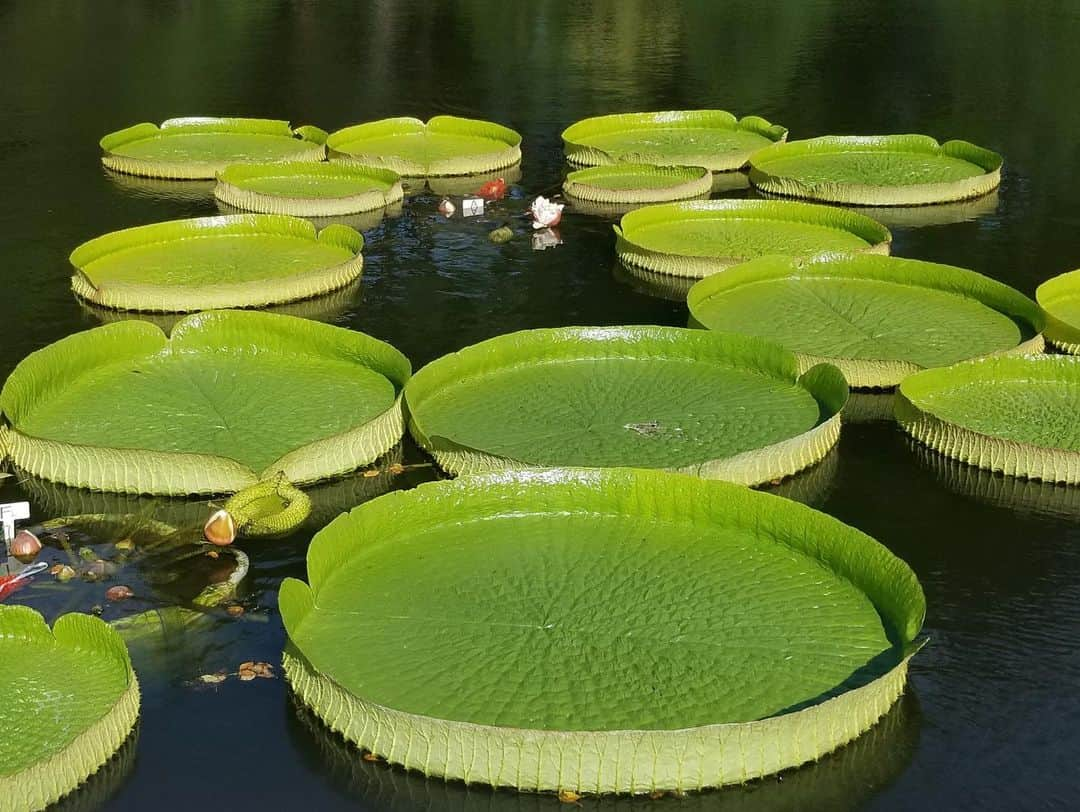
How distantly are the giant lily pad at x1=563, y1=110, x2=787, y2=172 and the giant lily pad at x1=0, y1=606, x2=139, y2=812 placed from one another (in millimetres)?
8080

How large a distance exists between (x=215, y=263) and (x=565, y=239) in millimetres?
2507

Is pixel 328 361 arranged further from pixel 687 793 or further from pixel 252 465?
pixel 687 793

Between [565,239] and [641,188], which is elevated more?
[641,188]

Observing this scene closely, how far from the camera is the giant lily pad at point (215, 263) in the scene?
8.91 m

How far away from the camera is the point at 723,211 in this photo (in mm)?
10625

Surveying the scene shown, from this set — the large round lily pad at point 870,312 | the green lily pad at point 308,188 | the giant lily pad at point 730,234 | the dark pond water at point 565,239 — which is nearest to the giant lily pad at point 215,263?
the dark pond water at point 565,239

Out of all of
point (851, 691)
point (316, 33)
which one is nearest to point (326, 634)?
point (851, 691)

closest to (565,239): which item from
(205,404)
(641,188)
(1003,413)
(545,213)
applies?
(545,213)

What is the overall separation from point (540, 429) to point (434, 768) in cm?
248

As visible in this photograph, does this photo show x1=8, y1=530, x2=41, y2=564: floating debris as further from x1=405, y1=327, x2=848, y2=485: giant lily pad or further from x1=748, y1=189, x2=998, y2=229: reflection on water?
x1=748, y1=189, x2=998, y2=229: reflection on water

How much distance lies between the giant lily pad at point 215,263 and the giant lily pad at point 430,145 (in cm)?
219

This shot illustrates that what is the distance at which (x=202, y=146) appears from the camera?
12867 millimetres

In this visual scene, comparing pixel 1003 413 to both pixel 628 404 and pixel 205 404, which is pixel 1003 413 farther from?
pixel 205 404

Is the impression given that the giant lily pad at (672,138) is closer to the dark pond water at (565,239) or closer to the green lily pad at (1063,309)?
the dark pond water at (565,239)
